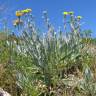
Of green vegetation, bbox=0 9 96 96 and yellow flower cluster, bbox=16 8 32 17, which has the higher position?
yellow flower cluster, bbox=16 8 32 17

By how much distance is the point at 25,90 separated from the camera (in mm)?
5883

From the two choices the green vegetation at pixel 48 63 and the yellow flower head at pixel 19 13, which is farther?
the yellow flower head at pixel 19 13

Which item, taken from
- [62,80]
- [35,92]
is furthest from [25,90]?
[62,80]

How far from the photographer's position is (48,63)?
20.9 ft

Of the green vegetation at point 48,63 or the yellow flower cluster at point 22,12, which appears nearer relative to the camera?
the green vegetation at point 48,63

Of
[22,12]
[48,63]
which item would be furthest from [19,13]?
[48,63]

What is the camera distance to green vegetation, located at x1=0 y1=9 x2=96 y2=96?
5.89 metres

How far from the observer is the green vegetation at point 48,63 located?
232 inches

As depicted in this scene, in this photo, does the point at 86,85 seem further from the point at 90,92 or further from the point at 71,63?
the point at 71,63

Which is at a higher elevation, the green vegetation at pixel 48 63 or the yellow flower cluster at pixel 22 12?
the yellow flower cluster at pixel 22 12

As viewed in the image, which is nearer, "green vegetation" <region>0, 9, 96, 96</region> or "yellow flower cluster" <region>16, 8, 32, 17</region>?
"green vegetation" <region>0, 9, 96, 96</region>

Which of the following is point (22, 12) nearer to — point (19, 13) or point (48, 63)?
point (19, 13)

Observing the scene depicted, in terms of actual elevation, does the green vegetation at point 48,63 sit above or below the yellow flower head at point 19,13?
below

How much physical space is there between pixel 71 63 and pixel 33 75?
79 centimetres
